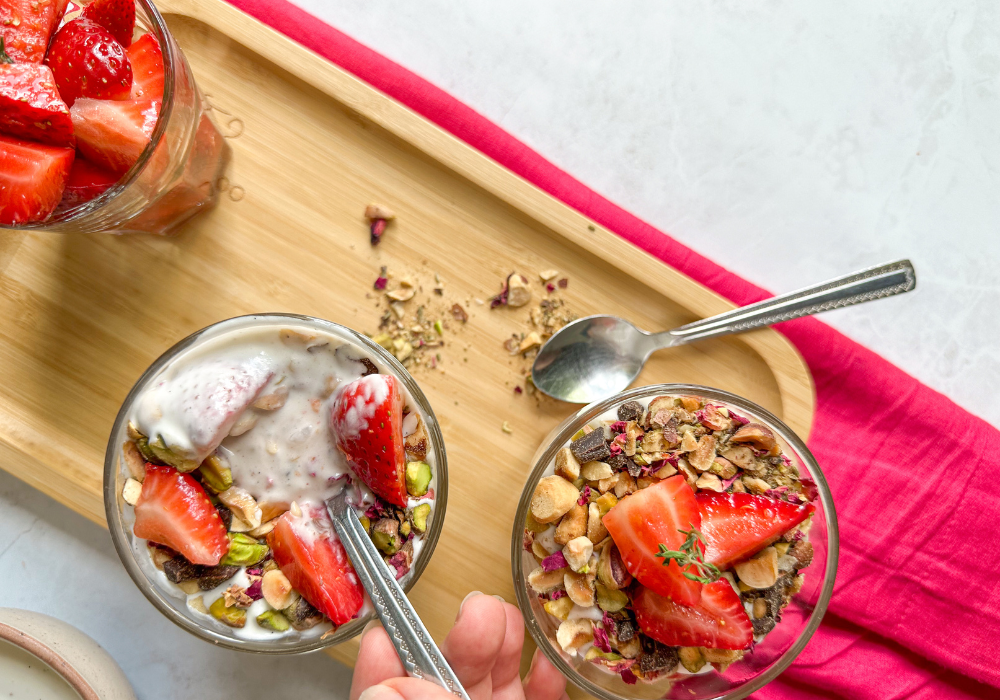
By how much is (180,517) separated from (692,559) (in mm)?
868

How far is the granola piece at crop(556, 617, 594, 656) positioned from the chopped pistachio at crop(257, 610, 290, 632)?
0.50 metres

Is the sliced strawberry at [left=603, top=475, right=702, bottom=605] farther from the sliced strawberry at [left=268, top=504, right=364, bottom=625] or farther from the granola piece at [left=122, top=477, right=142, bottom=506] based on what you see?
the granola piece at [left=122, top=477, right=142, bottom=506]

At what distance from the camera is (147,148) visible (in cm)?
110

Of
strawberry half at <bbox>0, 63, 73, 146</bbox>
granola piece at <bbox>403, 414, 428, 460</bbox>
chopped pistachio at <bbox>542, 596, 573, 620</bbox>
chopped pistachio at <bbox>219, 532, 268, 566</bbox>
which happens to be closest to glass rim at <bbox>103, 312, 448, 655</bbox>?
granola piece at <bbox>403, 414, 428, 460</bbox>

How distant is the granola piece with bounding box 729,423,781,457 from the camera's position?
1198mm

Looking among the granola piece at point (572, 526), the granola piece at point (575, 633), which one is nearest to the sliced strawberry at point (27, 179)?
the granola piece at point (572, 526)

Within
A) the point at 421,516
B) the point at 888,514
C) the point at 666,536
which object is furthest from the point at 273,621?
the point at 888,514

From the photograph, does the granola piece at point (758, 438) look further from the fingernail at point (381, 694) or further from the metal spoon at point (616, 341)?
the fingernail at point (381, 694)

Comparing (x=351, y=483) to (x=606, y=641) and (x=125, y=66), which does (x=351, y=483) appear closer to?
(x=606, y=641)

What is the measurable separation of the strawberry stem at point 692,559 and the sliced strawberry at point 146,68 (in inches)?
45.5

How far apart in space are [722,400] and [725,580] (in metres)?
0.32

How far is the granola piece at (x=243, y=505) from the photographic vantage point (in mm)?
1196

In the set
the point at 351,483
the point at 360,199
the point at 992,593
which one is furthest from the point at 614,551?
the point at 992,593

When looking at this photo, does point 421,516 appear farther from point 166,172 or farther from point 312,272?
point 166,172
